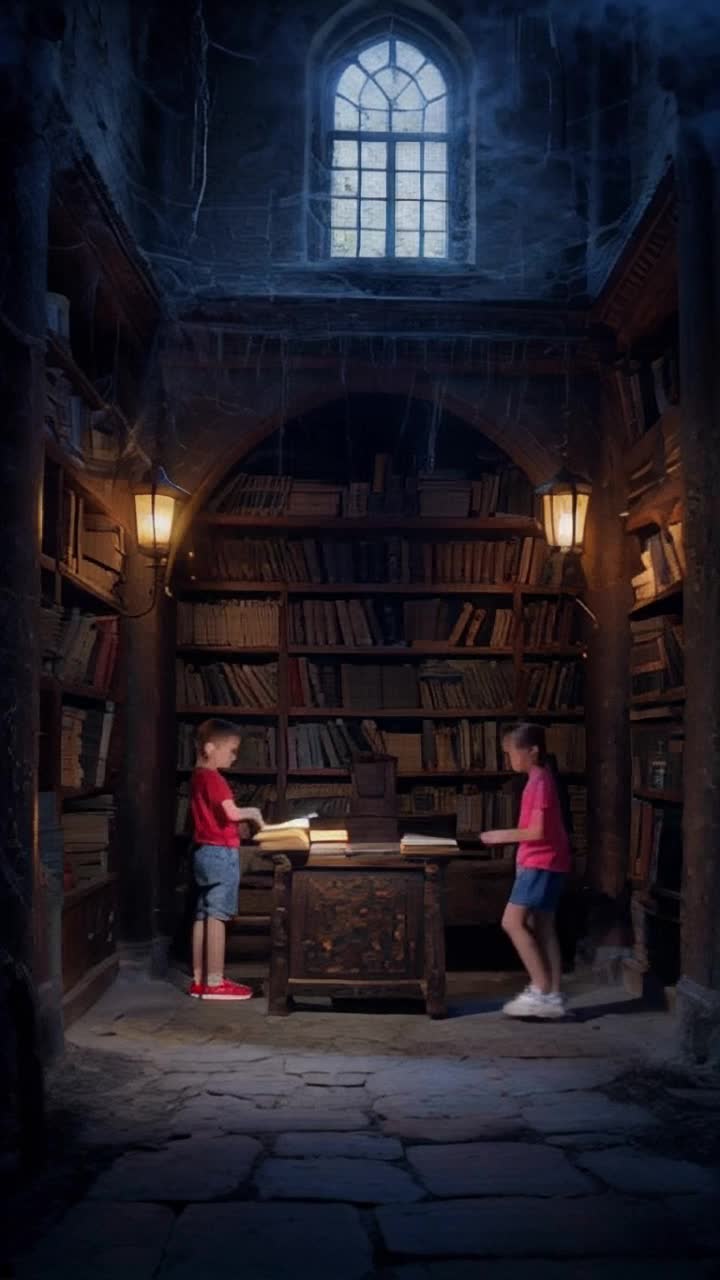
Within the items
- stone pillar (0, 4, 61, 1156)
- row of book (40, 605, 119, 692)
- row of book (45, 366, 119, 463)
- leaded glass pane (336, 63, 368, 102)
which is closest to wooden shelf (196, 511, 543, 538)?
row of book (45, 366, 119, 463)

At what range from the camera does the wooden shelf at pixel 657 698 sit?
21.5ft

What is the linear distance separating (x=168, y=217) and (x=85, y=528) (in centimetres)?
235

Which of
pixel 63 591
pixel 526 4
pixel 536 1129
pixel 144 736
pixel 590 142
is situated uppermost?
pixel 526 4

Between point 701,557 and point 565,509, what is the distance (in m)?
1.77

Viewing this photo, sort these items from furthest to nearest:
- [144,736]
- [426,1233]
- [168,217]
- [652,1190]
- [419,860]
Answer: [168,217] < [144,736] < [419,860] < [652,1190] < [426,1233]

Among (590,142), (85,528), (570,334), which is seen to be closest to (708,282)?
(570,334)

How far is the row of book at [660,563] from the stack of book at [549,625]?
937 millimetres

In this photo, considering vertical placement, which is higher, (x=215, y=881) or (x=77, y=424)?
(x=77, y=424)

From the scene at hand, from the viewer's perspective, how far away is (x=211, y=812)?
6977 mm

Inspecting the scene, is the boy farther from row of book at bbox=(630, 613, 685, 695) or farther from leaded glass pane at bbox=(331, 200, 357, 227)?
leaded glass pane at bbox=(331, 200, 357, 227)

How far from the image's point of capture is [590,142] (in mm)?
8180

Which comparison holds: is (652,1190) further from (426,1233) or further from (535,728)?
(535,728)

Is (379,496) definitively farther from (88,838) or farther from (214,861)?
(88,838)

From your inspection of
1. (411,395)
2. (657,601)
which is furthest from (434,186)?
(657,601)
